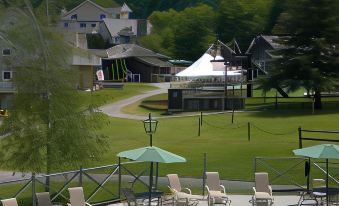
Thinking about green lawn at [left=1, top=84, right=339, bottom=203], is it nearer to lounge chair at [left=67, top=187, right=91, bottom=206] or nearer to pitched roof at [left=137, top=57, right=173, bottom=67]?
lounge chair at [left=67, top=187, right=91, bottom=206]

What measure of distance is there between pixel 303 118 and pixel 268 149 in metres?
16.9

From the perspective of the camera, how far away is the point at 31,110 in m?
25.1

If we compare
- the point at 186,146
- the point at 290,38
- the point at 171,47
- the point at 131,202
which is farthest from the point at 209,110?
the point at 171,47

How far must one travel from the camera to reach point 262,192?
78.3 feet

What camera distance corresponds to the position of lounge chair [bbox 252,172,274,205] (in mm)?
22688

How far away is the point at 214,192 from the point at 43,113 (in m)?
6.61

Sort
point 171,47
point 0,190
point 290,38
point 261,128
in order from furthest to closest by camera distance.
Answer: point 171,47, point 290,38, point 261,128, point 0,190

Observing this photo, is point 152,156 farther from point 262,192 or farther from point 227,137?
point 227,137

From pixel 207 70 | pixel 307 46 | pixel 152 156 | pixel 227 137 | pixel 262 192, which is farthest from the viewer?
pixel 207 70

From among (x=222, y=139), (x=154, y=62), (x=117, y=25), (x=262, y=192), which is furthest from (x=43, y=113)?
(x=117, y=25)

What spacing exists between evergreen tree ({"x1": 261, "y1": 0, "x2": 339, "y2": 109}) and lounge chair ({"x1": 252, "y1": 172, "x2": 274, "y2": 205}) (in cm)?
3959

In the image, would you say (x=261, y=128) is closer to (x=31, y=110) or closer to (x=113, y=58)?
(x=31, y=110)

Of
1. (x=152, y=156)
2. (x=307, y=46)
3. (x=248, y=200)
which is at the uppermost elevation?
(x=307, y=46)

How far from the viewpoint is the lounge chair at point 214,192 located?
22969 millimetres
